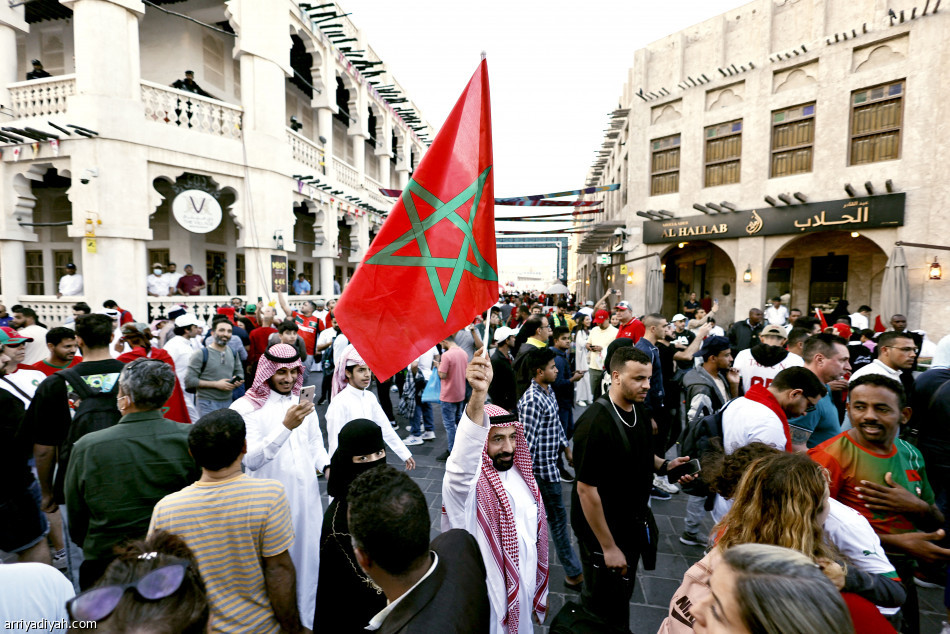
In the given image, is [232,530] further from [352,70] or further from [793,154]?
[352,70]

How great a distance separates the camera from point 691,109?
48.8 ft

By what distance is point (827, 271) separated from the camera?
1476cm

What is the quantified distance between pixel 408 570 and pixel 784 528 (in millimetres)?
1381

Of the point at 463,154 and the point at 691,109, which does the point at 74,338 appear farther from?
the point at 691,109

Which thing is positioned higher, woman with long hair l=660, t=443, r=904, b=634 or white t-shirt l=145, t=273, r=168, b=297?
white t-shirt l=145, t=273, r=168, b=297

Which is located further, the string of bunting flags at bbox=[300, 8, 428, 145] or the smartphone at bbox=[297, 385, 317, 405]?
the string of bunting flags at bbox=[300, 8, 428, 145]

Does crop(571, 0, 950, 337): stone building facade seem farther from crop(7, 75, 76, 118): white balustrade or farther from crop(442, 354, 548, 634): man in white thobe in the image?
crop(7, 75, 76, 118): white balustrade

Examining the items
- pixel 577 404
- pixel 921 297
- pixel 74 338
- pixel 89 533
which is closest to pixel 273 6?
pixel 74 338

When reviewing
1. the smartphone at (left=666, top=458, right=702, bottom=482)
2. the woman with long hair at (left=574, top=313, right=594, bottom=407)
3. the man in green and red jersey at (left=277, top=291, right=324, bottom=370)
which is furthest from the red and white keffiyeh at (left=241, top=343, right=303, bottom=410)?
the woman with long hair at (left=574, top=313, right=594, bottom=407)

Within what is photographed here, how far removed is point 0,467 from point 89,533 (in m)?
1.18

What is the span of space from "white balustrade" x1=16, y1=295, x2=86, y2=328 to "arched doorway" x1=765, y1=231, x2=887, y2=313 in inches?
768

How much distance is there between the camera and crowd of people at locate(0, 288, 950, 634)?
130cm

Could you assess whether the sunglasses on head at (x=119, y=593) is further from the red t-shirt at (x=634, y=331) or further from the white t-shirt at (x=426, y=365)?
the red t-shirt at (x=634, y=331)

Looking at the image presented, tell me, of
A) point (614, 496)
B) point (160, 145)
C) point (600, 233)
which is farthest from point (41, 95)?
point (600, 233)
